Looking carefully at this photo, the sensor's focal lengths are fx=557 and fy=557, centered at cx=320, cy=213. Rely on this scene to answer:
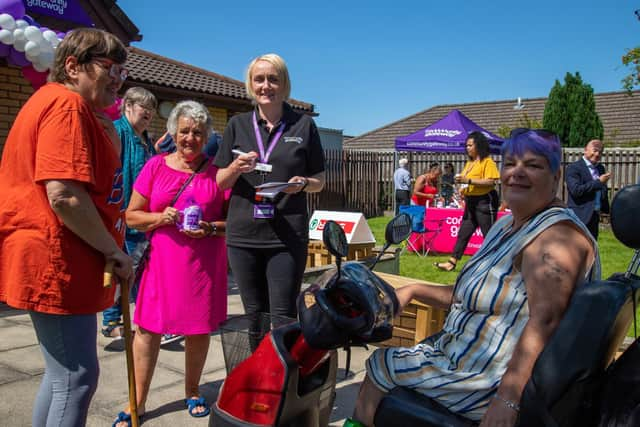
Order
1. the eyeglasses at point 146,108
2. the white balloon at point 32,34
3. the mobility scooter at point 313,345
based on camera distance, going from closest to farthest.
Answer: the mobility scooter at point 313,345 < the eyeglasses at point 146,108 < the white balloon at point 32,34

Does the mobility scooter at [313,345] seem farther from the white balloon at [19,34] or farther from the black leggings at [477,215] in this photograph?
the black leggings at [477,215]

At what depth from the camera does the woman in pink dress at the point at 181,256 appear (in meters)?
3.14

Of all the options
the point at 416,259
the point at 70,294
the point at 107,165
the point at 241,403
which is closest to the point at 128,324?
the point at 70,294

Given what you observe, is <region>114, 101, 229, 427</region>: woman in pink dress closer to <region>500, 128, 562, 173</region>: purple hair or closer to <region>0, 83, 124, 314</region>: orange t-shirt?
<region>0, 83, 124, 314</region>: orange t-shirt

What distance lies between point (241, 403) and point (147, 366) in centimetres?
158

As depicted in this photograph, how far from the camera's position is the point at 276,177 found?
3.09 m

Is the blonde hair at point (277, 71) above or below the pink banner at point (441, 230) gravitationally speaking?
above

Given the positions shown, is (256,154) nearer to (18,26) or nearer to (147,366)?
(147,366)

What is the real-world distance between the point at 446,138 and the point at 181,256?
36.1ft

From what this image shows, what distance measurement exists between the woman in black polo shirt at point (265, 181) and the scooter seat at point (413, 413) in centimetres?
129

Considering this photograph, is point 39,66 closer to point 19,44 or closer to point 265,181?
point 19,44

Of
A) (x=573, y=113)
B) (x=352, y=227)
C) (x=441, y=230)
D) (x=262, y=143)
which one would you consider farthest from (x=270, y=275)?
(x=573, y=113)

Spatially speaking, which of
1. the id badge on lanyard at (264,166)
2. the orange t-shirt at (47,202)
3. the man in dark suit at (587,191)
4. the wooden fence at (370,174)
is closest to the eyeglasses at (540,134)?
the id badge on lanyard at (264,166)

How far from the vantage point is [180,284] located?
10.3ft
